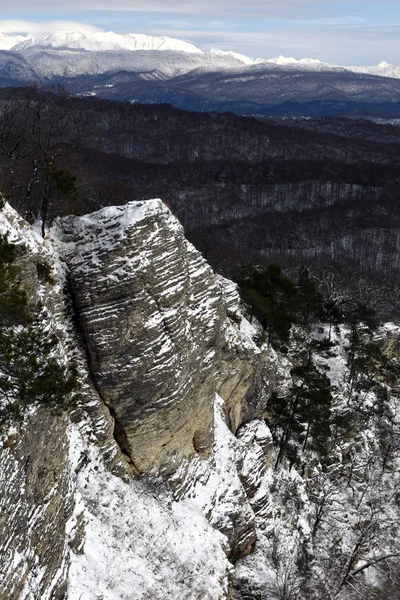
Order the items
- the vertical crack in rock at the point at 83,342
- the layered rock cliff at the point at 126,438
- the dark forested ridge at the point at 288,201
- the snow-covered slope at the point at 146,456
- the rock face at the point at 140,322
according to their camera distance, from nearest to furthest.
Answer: the snow-covered slope at the point at 146,456 → the layered rock cliff at the point at 126,438 → the rock face at the point at 140,322 → the vertical crack in rock at the point at 83,342 → the dark forested ridge at the point at 288,201

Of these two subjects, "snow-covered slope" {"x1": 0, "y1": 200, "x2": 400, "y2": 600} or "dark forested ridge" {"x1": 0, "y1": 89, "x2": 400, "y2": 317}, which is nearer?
"snow-covered slope" {"x1": 0, "y1": 200, "x2": 400, "y2": 600}

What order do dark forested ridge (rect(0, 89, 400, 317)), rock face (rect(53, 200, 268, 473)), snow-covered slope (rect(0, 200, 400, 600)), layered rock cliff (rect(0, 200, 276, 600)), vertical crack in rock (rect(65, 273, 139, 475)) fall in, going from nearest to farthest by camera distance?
snow-covered slope (rect(0, 200, 400, 600)) → layered rock cliff (rect(0, 200, 276, 600)) → rock face (rect(53, 200, 268, 473)) → vertical crack in rock (rect(65, 273, 139, 475)) → dark forested ridge (rect(0, 89, 400, 317))

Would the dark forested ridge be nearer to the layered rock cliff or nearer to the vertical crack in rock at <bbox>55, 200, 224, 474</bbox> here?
the layered rock cliff

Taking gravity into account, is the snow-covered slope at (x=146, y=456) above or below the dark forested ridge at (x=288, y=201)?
above

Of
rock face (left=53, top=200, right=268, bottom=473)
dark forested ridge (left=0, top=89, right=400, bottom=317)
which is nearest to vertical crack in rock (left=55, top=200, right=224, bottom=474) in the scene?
rock face (left=53, top=200, right=268, bottom=473)

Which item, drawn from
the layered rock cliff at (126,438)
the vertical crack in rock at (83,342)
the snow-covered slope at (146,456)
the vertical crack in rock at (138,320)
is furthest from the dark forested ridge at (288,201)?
the vertical crack in rock at (83,342)

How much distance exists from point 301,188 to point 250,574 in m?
156

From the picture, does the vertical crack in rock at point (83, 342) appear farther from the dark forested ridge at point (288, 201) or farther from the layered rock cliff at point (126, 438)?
the dark forested ridge at point (288, 201)

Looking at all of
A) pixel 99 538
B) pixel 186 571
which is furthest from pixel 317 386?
pixel 99 538

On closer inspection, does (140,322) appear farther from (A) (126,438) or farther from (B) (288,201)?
(B) (288,201)

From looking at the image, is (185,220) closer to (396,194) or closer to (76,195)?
(396,194)

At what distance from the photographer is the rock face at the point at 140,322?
18.5 m

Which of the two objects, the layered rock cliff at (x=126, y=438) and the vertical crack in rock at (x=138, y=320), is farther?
the vertical crack in rock at (x=138, y=320)

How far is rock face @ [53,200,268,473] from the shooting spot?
1852cm
